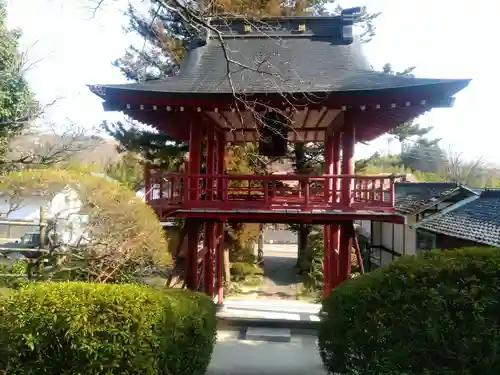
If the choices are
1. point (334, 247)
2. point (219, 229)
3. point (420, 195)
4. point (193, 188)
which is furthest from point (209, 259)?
point (420, 195)

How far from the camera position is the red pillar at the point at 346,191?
8156 mm

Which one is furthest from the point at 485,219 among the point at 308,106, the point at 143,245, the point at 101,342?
the point at 101,342

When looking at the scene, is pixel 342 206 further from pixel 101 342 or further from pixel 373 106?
pixel 101 342

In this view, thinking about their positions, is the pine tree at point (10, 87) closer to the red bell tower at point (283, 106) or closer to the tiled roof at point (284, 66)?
the red bell tower at point (283, 106)

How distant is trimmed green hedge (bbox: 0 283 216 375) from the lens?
4578mm

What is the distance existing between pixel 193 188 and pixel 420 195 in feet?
33.6

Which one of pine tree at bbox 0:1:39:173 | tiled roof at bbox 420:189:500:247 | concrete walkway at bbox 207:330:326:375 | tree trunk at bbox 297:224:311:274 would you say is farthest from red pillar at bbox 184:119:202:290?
tree trunk at bbox 297:224:311:274

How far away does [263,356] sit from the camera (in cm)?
797

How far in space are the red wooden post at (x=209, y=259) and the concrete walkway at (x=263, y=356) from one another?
6.53 feet

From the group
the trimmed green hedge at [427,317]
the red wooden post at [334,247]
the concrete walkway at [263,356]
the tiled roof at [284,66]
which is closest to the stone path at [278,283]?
the red wooden post at [334,247]

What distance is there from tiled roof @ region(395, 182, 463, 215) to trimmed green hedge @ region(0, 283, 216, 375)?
32.8 feet

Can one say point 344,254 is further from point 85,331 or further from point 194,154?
point 85,331

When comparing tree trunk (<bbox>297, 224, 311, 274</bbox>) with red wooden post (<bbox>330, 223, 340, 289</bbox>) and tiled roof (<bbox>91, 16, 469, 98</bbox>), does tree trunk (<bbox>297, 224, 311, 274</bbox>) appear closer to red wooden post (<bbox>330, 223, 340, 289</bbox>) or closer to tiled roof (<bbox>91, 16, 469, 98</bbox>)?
red wooden post (<bbox>330, 223, 340, 289</bbox>)

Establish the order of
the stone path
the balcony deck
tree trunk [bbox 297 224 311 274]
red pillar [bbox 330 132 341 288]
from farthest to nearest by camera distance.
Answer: tree trunk [bbox 297 224 311 274] → the stone path → red pillar [bbox 330 132 341 288] → the balcony deck
